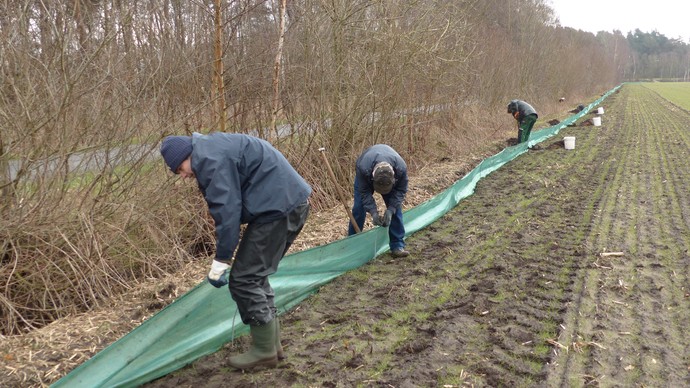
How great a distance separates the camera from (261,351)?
357 centimetres

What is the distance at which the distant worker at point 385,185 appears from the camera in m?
5.11

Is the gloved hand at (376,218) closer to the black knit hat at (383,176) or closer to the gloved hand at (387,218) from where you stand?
the gloved hand at (387,218)

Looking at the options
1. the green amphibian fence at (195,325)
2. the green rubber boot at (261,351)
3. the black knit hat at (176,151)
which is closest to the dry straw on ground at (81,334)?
the green amphibian fence at (195,325)

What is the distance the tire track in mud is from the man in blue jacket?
199 centimetres

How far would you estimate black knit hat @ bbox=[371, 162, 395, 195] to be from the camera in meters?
5.05

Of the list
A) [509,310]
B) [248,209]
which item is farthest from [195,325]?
[509,310]

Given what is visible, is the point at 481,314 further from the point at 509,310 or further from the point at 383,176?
the point at 383,176

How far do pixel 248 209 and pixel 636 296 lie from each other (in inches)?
146

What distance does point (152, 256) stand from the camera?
5289 millimetres

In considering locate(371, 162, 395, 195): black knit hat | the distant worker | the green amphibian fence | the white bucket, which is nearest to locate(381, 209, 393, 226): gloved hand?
the distant worker

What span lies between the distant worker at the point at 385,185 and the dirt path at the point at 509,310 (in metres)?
0.33

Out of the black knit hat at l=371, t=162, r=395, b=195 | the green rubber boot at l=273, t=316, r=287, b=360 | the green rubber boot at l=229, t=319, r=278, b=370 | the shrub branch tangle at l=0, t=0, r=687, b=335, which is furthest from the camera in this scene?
the black knit hat at l=371, t=162, r=395, b=195

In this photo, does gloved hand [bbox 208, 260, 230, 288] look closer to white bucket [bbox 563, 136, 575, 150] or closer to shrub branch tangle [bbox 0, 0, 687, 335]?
shrub branch tangle [bbox 0, 0, 687, 335]

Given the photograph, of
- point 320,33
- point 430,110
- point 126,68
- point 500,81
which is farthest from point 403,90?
point 500,81
